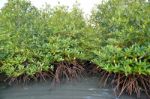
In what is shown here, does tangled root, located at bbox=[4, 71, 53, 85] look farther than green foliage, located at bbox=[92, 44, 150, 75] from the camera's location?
Yes

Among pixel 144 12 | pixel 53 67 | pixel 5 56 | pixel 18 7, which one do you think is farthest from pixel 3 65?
pixel 144 12

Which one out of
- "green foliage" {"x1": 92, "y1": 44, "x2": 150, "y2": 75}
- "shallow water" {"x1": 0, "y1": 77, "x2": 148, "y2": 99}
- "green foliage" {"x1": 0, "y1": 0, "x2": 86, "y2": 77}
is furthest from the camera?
"green foliage" {"x1": 0, "y1": 0, "x2": 86, "y2": 77}

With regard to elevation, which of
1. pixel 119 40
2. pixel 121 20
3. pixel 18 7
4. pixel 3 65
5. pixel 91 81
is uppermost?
pixel 18 7

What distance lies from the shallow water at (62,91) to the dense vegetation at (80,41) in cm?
12

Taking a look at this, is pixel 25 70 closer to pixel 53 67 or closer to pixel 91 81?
pixel 53 67

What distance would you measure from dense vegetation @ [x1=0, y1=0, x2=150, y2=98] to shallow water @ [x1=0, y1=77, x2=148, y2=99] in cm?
12

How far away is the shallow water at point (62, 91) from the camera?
2719mm

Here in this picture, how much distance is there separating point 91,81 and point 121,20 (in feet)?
2.10

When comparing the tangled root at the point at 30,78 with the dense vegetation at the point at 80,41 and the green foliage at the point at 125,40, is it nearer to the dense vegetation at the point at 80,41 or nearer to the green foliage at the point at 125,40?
the dense vegetation at the point at 80,41

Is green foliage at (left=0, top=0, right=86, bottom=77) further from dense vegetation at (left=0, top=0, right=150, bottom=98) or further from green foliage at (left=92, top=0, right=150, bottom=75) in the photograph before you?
green foliage at (left=92, top=0, right=150, bottom=75)

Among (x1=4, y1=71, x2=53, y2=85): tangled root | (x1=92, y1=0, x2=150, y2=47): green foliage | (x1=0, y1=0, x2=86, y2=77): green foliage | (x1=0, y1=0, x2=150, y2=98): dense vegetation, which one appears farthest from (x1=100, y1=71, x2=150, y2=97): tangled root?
(x1=4, y1=71, x2=53, y2=85): tangled root

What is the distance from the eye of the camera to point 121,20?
281cm

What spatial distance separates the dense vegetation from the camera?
2646mm

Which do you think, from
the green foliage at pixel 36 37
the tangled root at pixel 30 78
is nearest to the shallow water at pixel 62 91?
the tangled root at pixel 30 78
